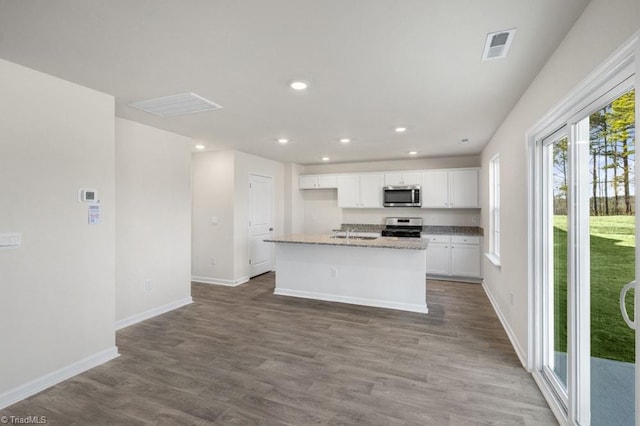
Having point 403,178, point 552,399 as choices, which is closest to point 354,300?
point 552,399

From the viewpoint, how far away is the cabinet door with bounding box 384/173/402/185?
634cm

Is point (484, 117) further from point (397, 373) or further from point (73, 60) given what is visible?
point (73, 60)

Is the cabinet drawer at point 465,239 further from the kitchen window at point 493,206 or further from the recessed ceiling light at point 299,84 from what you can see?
the recessed ceiling light at point 299,84

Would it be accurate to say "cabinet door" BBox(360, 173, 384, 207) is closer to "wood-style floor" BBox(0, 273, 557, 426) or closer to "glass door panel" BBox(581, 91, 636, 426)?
"wood-style floor" BBox(0, 273, 557, 426)

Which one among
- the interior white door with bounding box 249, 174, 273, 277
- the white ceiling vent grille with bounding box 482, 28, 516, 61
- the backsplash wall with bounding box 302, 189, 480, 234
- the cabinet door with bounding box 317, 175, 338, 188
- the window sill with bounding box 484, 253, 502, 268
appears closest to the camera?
the white ceiling vent grille with bounding box 482, 28, 516, 61

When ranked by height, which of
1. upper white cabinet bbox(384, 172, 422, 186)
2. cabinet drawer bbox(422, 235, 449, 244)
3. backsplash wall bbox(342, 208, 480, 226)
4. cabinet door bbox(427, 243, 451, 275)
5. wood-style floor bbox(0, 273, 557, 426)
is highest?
upper white cabinet bbox(384, 172, 422, 186)

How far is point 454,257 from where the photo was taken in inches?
227

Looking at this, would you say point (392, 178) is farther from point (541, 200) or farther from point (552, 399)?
point (552, 399)

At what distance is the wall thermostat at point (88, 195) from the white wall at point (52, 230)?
4 cm

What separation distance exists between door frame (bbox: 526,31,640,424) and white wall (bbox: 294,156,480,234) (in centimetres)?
379

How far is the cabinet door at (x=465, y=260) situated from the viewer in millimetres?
5625

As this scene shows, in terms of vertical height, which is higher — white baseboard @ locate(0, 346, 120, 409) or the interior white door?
the interior white door

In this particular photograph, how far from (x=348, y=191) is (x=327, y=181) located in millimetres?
544

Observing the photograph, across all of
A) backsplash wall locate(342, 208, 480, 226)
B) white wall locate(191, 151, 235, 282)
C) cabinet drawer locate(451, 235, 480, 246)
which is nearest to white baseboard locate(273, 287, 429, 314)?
white wall locate(191, 151, 235, 282)
